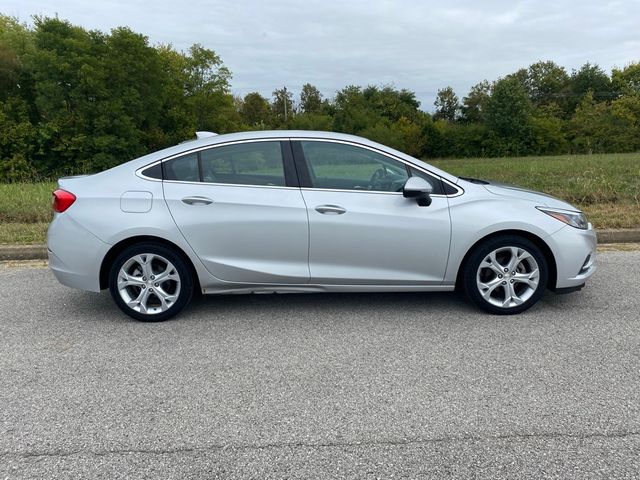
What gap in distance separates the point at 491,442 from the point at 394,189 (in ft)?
7.46

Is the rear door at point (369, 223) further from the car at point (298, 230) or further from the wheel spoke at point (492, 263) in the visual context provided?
the wheel spoke at point (492, 263)

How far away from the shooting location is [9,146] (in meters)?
43.3

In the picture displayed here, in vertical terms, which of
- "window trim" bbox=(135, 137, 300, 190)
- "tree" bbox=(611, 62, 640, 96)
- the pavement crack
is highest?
"tree" bbox=(611, 62, 640, 96)

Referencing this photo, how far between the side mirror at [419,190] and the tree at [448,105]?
92.1 metres

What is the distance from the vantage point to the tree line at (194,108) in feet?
144

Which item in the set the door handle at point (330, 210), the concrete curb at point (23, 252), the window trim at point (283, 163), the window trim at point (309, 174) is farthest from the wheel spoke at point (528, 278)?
the concrete curb at point (23, 252)

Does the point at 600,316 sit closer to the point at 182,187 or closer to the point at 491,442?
the point at 491,442

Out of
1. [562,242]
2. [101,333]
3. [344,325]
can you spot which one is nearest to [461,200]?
[562,242]

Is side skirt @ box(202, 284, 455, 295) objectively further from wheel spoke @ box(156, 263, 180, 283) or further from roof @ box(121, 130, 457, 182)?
roof @ box(121, 130, 457, 182)

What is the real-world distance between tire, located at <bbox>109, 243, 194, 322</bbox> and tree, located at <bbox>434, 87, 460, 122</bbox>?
92636 millimetres

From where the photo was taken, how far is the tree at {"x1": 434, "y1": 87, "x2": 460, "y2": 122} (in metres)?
91.2

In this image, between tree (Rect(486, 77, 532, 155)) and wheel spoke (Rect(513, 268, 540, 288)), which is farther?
tree (Rect(486, 77, 532, 155))

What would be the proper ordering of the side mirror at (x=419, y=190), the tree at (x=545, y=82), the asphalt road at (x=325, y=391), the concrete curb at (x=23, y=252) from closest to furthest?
the asphalt road at (x=325, y=391) → the side mirror at (x=419, y=190) → the concrete curb at (x=23, y=252) → the tree at (x=545, y=82)

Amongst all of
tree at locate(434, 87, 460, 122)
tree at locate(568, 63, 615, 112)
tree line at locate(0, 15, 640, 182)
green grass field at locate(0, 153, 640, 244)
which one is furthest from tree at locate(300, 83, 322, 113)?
green grass field at locate(0, 153, 640, 244)
